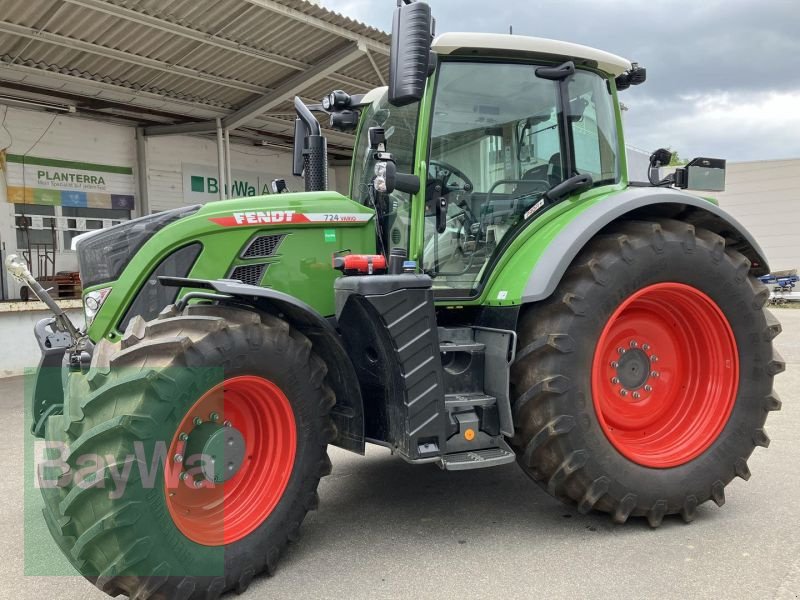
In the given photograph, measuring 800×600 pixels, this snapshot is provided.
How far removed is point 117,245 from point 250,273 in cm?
65

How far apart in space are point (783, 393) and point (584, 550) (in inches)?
194

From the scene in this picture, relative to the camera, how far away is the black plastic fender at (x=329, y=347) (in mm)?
2861

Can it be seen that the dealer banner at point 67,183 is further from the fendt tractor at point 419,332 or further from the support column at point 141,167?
the fendt tractor at point 419,332

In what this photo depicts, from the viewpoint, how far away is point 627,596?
2.67m

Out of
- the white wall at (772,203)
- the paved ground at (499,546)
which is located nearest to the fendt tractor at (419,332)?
the paved ground at (499,546)

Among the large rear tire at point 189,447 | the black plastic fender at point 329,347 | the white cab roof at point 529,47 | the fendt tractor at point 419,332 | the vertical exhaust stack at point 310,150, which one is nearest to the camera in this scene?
the large rear tire at point 189,447

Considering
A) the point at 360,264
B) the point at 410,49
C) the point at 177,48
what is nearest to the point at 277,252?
the point at 360,264

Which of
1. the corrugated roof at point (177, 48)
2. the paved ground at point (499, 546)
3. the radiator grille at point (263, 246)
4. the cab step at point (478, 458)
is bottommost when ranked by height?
the paved ground at point (499, 546)

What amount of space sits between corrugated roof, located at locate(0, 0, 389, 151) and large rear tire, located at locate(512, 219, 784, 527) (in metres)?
6.98

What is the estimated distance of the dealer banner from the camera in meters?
11.9

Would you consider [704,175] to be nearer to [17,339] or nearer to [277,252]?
[277,252]

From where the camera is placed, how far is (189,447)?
8.89 feet

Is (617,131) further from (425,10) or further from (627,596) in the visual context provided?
(627,596)

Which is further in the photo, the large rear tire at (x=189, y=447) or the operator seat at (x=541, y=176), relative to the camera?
the operator seat at (x=541, y=176)
